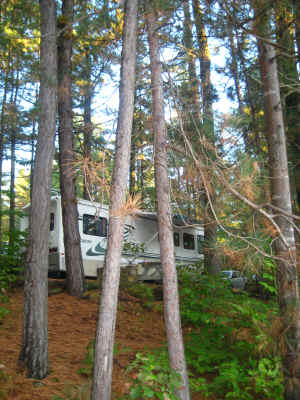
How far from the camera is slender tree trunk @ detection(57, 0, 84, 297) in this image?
855 cm

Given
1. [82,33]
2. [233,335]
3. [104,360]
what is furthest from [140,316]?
[82,33]

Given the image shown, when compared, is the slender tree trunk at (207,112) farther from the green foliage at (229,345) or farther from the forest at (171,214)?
the green foliage at (229,345)

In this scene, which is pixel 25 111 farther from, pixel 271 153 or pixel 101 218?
pixel 271 153

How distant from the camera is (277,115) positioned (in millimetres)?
4727

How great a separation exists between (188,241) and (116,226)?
11.8 metres

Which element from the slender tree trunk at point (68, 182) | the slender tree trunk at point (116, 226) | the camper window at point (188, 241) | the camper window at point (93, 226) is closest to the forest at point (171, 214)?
the slender tree trunk at point (116, 226)

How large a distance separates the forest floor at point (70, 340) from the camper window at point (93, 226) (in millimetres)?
2299

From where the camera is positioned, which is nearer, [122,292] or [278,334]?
[278,334]

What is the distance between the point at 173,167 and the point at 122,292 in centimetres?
523

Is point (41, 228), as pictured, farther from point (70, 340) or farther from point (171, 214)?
point (70, 340)

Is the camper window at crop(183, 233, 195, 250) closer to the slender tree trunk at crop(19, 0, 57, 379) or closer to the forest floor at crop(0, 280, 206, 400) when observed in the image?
the forest floor at crop(0, 280, 206, 400)

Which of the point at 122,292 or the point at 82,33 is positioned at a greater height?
the point at 82,33

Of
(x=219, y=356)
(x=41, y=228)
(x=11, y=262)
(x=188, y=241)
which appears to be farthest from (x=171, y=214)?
(x=188, y=241)

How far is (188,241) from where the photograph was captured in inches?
603
